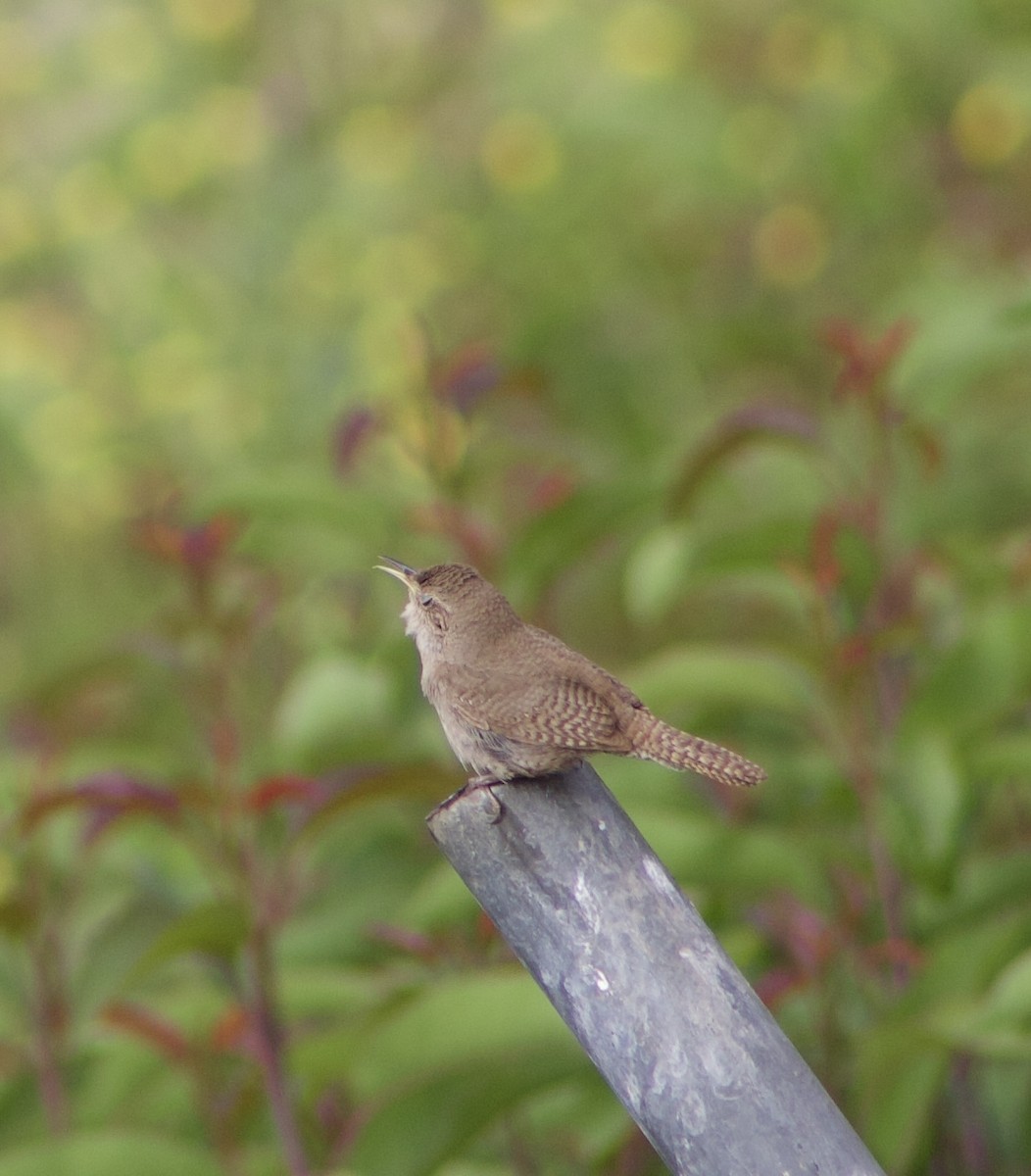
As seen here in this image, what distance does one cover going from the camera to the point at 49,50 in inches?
298

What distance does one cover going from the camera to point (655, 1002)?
4.12ft

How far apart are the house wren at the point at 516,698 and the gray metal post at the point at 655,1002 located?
0.20m

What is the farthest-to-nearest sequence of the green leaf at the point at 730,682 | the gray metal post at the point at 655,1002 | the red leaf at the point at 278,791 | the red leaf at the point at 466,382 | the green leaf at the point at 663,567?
the red leaf at the point at 466,382 → the green leaf at the point at 663,567 → the green leaf at the point at 730,682 → the red leaf at the point at 278,791 → the gray metal post at the point at 655,1002

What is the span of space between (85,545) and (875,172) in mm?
3239

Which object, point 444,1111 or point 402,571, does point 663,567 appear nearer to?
point 402,571

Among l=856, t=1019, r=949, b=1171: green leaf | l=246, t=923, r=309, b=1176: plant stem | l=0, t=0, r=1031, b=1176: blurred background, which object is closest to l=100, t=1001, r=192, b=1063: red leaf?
l=0, t=0, r=1031, b=1176: blurred background

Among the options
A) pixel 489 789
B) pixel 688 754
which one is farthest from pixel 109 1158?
pixel 688 754

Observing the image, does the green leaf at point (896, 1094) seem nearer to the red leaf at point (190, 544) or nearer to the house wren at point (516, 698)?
the house wren at point (516, 698)

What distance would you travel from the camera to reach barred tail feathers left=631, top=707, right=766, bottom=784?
160 cm

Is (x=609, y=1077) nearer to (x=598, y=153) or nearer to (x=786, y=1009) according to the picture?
(x=786, y=1009)

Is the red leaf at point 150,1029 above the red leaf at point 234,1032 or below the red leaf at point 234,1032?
above

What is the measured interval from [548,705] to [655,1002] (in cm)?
46

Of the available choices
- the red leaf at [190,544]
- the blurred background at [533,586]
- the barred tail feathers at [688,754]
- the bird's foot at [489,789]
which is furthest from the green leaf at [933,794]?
the red leaf at [190,544]

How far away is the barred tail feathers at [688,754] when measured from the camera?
160 cm
